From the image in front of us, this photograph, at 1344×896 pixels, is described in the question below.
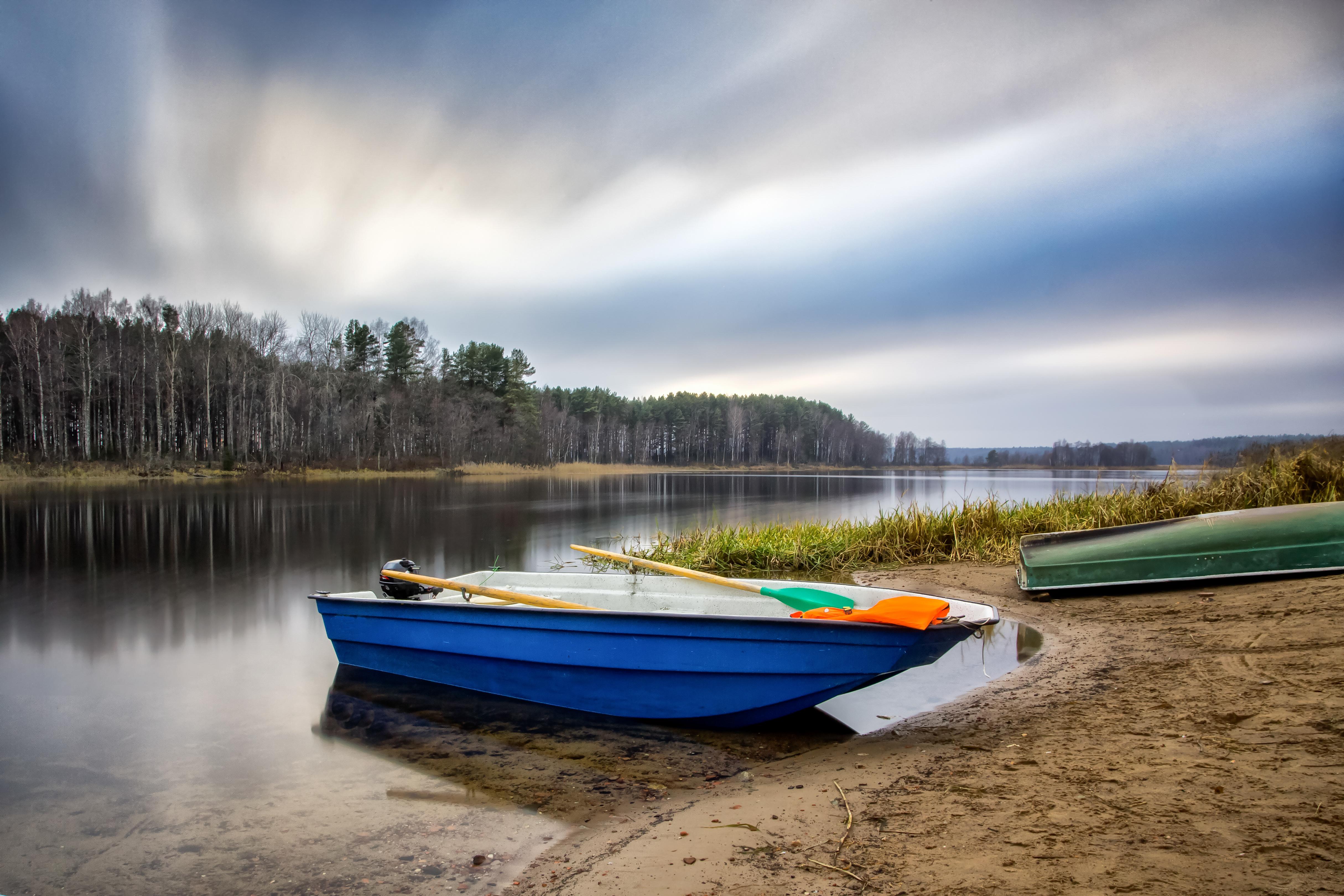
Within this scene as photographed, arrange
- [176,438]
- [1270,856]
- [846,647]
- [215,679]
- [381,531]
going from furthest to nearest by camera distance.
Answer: [176,438], [381,531], [215,679], [846,647], [1270,856]

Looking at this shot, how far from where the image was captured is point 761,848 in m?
3.10

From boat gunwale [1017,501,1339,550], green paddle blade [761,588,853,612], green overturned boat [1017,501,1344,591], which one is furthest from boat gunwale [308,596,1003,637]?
boat gunwale [1017,501,1339,550]

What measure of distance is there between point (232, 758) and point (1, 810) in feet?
3.92

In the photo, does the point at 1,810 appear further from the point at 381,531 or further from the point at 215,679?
the point at 381,531

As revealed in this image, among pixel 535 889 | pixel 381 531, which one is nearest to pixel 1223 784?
pixel 535 889

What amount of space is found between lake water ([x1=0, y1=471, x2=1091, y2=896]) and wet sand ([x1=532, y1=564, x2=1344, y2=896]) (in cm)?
50

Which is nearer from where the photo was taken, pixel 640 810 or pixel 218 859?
pixel 218 859

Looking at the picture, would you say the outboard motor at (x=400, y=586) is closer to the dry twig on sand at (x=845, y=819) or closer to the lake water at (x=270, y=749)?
the lake water at (x=270, y=749)

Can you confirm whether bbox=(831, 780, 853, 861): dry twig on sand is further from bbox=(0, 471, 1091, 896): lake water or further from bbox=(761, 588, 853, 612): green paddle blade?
bbox=(761, 588, 853, 612): green paddle blade

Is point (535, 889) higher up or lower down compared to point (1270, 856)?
lower down

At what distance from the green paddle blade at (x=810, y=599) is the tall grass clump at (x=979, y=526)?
544 centimetres

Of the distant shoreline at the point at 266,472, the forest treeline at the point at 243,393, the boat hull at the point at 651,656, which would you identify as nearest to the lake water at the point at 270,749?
the boat hull at the point at 651,656

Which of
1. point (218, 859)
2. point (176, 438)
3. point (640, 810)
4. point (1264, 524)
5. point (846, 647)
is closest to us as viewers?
point (218, 859)

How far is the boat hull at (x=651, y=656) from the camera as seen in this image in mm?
4508
